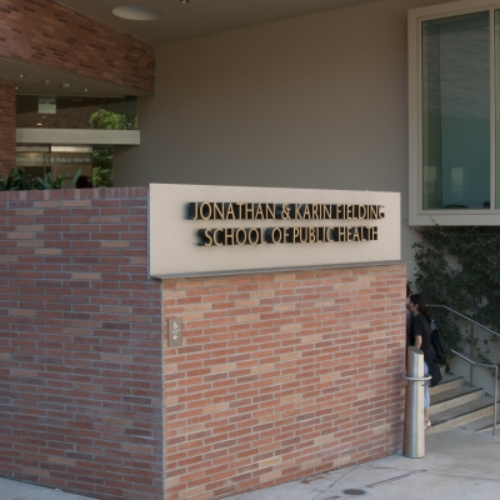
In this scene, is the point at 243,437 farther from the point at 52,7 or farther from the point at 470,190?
the point at 52,7

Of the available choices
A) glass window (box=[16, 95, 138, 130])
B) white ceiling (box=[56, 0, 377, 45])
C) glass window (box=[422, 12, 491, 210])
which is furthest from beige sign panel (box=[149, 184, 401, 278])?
glass window (box=[16, 95, 138, 130])

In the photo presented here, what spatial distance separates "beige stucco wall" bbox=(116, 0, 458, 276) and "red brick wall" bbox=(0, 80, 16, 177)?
3.26 metres

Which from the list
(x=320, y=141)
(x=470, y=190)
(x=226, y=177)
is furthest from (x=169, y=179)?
(x=470, y=190)

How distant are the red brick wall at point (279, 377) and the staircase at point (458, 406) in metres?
2.24

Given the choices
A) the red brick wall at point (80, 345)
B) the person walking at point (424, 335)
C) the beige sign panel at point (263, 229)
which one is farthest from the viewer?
the person walking at point (424, 335)

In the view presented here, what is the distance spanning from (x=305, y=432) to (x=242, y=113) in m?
9.46

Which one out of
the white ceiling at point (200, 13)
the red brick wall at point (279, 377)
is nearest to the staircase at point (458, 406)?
the red brick wall at point (279, 377)

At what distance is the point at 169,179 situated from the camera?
1717cm

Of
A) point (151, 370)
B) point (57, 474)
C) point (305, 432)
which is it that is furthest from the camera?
point (305, 432)

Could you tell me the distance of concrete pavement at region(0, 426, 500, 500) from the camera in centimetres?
693

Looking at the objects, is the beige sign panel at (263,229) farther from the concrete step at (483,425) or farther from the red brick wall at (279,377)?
the concrete step at (483,425)

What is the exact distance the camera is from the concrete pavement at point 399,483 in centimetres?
693

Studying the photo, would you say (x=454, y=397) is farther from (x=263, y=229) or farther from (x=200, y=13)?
(x=200, y=13)

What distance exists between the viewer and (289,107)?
588 inches
